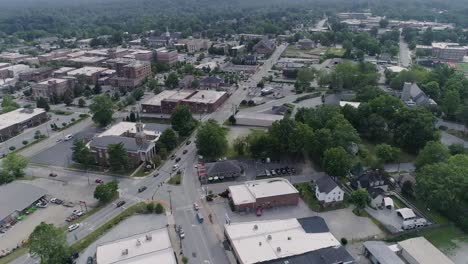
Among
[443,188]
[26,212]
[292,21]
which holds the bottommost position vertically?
[26,212]

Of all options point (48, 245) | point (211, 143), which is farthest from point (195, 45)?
point (48, 245)

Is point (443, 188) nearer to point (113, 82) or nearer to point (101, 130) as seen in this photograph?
point (101, 130)

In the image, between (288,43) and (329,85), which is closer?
(329,85)

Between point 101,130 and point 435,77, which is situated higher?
point 435,77

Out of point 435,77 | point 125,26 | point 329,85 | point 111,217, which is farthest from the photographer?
point 125,26

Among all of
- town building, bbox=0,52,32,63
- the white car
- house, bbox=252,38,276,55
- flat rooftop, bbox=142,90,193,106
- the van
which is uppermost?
house, bbox=252,38,276,55

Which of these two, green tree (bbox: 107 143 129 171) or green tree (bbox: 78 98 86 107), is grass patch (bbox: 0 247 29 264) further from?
green tree (bbox: 78 98 86 107)

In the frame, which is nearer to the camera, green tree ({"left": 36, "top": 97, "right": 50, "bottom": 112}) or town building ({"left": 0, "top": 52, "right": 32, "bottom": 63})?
green tree ({"left": 36, "top": 97, "right": 50, "bottom": 112})

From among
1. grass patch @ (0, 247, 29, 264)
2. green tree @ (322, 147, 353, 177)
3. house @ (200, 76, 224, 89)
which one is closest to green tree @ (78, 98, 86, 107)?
house @ (200, 76, 224, 89)

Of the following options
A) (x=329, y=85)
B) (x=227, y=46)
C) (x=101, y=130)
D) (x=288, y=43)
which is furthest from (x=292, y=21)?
(x=101, y=130)
